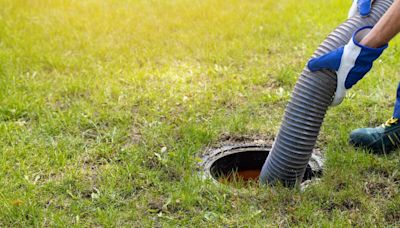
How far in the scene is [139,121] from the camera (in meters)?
3.97

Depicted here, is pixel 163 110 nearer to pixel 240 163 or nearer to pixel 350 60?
pixel 240 163

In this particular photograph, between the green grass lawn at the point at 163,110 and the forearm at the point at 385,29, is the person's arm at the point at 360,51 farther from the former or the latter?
the green grass lawn at the point at 163,110

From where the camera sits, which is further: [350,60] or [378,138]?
[378,138]

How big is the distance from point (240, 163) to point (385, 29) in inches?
50.3

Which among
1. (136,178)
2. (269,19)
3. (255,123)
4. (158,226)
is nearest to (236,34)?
(269,19)

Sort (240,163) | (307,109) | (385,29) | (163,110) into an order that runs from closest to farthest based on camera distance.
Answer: (385,29)
(307,109)
(240,163)
(163,110)

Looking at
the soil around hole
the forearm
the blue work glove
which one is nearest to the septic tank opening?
the soil around hole

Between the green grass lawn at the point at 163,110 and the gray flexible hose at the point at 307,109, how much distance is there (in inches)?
5.9

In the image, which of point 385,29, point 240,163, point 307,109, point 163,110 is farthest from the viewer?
point 163,110

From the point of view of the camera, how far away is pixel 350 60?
280cm

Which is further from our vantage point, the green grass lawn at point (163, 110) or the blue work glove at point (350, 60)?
the green grass lawn at point (163, 110)

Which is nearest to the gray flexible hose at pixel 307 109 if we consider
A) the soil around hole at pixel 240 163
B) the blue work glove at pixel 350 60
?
the blue work glove at pixel 350 60

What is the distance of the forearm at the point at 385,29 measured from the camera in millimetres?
2705

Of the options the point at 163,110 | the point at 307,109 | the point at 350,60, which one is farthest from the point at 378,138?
the point at 163,110
